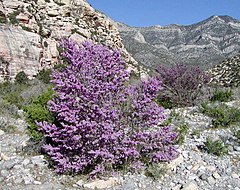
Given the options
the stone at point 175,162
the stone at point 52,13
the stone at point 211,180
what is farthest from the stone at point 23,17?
the stone at point 211,180

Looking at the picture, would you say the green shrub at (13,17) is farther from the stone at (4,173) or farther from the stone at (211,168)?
the stone at (211,168)

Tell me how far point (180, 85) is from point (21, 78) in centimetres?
1265

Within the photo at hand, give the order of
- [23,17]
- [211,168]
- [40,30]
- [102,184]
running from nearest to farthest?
[102,184] < [211,168] < [23,17] < [40,30]

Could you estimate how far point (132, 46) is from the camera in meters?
67.9

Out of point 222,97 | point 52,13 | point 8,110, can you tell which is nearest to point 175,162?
point 222,97

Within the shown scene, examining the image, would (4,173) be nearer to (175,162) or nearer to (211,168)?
(175,162)

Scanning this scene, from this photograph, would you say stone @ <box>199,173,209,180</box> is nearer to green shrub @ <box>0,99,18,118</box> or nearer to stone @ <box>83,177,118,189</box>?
stone @ <box>83,177,118,189</box>

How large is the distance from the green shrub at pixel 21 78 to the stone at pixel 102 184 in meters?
15.8

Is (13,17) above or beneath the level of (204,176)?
above

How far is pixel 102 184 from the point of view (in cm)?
512

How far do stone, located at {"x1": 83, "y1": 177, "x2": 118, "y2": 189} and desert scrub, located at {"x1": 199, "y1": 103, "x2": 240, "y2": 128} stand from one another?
11.0 ft

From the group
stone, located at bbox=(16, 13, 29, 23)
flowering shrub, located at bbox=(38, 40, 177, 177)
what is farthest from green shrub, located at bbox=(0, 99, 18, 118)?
stone, located at bbox=(16, 13, 29, 23)

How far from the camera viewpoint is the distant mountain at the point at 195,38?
287ft

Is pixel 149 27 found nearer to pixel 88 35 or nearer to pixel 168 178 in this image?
pixel 88 35
